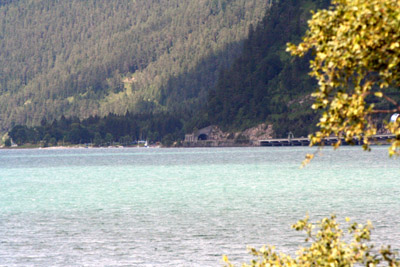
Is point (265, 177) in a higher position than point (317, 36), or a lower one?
lower

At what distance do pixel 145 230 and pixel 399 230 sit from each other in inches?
794

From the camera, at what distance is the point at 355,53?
1623 centimetres

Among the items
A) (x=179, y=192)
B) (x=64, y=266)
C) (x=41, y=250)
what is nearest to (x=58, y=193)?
(x=179, y=192)

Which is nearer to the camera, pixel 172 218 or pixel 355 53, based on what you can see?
pixel 355 53

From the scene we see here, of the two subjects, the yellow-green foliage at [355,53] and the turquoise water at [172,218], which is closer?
the yellow-green foliage at [355,53]

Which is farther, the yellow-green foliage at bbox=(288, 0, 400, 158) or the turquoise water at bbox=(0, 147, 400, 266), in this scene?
the turquoise water at bbox=(0, 147, 400, 266)

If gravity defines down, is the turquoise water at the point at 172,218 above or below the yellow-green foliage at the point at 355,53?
below

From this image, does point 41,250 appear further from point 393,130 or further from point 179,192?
point 179,192

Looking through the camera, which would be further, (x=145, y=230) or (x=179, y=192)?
(x=179, y=192)

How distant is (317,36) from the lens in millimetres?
17500

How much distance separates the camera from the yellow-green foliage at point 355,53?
15961 mm

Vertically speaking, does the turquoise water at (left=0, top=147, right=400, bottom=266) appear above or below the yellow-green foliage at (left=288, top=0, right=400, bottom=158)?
below

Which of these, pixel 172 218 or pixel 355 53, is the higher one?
pixel 355 53

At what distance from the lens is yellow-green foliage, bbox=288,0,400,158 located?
16.0 metres
